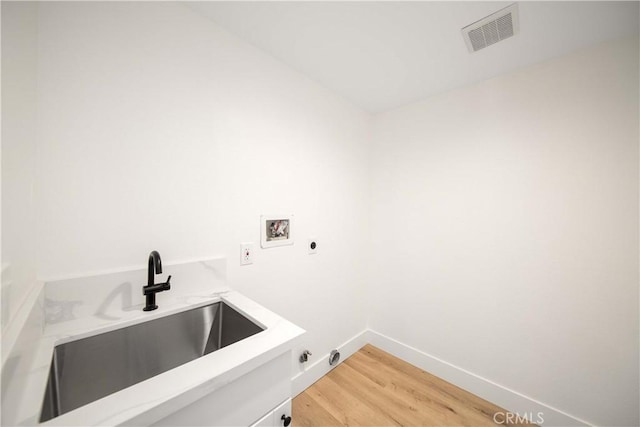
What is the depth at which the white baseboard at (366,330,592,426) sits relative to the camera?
1448mm

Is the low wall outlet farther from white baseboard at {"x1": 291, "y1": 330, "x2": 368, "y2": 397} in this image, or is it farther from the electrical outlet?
white baseboard at {"x1": 291, "y1": 330, "x2": 368, "y2": 397}

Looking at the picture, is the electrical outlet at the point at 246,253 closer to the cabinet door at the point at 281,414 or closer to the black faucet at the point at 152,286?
the black faucet at the point at 152,286

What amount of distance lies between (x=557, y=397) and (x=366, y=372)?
1.21 metres

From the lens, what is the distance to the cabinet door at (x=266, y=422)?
2.49 feet

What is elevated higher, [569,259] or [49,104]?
[49,104]

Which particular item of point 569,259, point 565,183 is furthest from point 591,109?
point 569,259

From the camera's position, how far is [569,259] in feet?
4.66

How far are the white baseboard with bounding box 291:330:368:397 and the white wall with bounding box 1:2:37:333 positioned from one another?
1.56 meters

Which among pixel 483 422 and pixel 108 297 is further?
pixel 483 422

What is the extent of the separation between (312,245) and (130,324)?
1.14 m

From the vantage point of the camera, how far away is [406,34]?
1.32 metres

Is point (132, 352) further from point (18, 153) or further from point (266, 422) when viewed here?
point (18, 153)

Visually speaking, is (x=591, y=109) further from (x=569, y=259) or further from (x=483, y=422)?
(x=483, y=422)

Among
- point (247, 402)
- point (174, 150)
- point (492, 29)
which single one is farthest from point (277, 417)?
point (492, 29)
